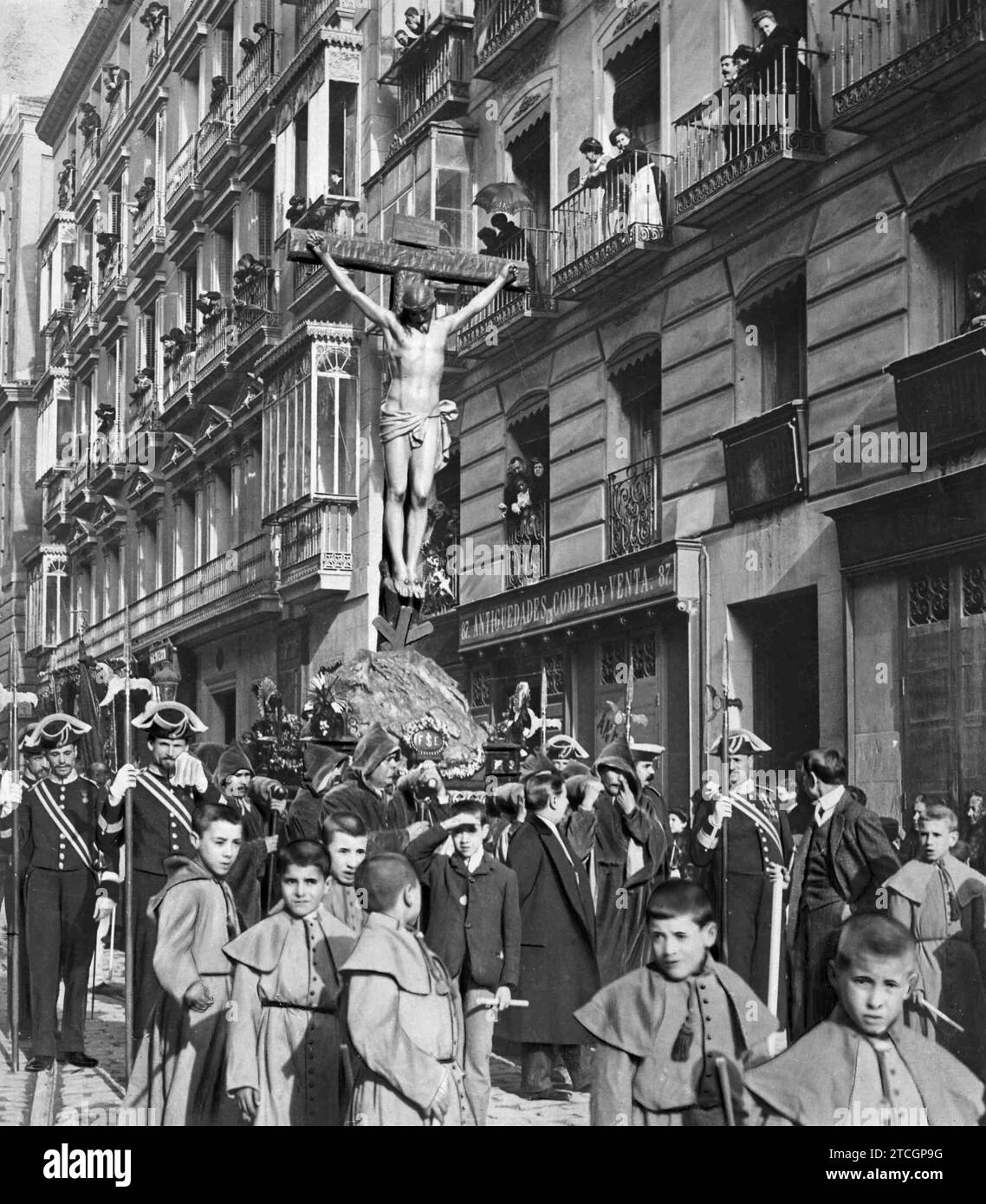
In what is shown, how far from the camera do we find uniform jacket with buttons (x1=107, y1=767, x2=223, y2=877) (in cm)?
865

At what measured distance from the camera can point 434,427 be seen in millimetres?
10359

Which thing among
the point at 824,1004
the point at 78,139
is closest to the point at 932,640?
the point at 824,1004

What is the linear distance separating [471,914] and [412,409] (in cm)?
386

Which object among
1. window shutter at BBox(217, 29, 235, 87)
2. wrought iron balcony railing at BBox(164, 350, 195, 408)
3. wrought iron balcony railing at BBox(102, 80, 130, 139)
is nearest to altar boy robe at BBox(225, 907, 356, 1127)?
wrought iron balcony railing at BBox(102, 80, 130, 139)

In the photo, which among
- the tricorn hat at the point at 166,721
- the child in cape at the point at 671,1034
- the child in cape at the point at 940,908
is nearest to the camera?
the child in cape at the point at 671,1034

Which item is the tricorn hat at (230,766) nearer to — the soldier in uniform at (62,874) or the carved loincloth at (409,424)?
the soldier in uniform at (62,874)

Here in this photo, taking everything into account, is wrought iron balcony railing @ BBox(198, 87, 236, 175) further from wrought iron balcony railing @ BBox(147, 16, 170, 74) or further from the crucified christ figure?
the crucified christ figure

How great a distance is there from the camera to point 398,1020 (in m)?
4.94

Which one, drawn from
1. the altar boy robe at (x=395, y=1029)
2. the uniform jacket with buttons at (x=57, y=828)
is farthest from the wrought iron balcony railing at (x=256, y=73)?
the altar boy robe at (x=395, y=1029)

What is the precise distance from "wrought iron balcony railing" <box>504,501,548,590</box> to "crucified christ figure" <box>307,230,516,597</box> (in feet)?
20.1

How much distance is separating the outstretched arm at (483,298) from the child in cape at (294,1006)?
5.22 m

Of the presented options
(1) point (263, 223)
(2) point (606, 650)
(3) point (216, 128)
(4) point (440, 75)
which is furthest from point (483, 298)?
(3) point (216, 128)

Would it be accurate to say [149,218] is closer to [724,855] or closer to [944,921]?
[724,855]

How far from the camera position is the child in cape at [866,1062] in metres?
4.37
